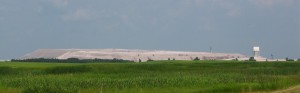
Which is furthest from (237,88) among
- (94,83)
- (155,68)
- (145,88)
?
(155,68)

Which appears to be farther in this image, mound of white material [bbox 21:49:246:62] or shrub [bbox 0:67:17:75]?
mound of white material [bbox 21:49:246:62]

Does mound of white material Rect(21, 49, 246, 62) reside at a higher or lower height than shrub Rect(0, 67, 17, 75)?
higher

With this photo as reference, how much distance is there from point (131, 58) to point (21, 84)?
122 metres

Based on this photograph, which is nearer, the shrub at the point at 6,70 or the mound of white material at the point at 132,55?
the shrub at the point at 6,70

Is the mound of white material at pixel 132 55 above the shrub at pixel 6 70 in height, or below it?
above

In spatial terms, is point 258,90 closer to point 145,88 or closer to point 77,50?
point 145,88

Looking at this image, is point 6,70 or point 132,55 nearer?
point 6,70

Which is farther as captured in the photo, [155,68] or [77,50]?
[77,50]

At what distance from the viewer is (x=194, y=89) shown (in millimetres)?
40062

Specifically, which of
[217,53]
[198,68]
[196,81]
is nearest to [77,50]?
[217,53]

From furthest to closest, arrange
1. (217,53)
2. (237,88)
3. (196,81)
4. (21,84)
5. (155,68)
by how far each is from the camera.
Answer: (217,53) < (155,68) < (196,81) < (21,84) < (237,88)

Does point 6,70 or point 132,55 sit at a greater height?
point 132,55

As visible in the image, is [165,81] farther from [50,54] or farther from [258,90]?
[50,54]

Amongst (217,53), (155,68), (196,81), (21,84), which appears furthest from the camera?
(217,53)
